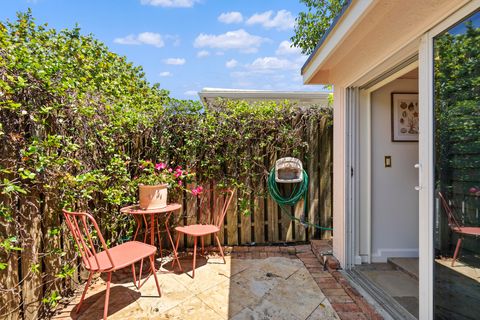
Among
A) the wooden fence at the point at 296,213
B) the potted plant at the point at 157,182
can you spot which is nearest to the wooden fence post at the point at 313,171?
the wooden fence at the point at 296,213

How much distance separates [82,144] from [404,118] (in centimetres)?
347

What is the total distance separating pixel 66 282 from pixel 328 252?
2.74 metres

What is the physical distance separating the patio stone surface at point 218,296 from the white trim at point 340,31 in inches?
85.7

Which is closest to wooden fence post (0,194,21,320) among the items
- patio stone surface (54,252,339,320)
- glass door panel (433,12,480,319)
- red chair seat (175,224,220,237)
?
patio stone surface (54,252,339,320)

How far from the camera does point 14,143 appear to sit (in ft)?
5.03

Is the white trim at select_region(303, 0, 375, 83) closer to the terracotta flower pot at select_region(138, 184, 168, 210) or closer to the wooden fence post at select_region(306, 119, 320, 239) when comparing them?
the wooden fence post at select_region(306, 119, 320, 239)

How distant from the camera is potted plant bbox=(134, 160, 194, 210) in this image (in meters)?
2.43

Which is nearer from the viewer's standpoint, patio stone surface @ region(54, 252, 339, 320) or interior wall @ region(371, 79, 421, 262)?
patio stone surface @ region(54, 252, 339, 320)

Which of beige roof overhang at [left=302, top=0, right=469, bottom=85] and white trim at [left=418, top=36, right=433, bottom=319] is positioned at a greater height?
beige roof overhang at [left=302, top=0, right=469, bottom=85]

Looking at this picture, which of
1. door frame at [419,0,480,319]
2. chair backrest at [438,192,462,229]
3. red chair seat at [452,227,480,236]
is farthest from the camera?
door frame at [419,0,480,319]

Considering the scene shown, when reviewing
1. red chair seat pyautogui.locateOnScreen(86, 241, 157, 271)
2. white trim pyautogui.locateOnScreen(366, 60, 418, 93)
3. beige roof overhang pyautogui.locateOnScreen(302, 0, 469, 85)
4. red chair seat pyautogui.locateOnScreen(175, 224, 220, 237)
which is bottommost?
red chair seat pyautogui.locateOnScreen(175, 224, 220, 237)

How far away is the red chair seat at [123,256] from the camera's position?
175 cm

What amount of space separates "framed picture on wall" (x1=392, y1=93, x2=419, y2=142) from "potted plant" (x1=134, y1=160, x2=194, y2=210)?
250 cm

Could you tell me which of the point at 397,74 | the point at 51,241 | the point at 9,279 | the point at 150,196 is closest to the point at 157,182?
the point at 150,196
